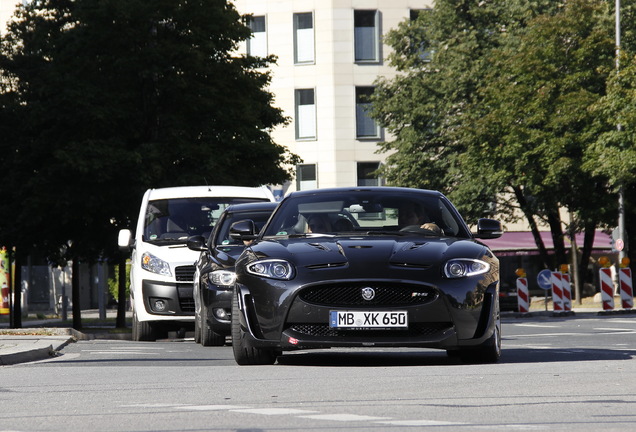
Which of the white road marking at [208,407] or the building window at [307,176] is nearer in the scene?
the white road marking at [208,407]

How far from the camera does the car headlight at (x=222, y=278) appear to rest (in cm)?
1580

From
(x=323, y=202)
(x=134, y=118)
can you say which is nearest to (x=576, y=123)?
(x=134, y=118)

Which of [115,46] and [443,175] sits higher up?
[115,46]

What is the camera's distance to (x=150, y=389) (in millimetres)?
9859

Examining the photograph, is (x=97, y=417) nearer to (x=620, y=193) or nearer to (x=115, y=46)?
(x=115, y=46)

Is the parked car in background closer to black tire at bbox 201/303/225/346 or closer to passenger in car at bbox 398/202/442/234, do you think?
black tire at bbox 201/303/225/346

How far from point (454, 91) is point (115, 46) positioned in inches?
795

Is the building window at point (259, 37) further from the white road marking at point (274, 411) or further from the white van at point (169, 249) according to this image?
the white road marking at point (274, 411)

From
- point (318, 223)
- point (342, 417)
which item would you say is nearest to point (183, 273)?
point (318, 223)

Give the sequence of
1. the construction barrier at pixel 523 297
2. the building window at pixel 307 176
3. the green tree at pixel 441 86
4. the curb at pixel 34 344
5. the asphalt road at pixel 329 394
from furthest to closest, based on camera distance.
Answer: the building window at pixel 307 176 → the green tree at pixel 441 86 → the construction barrier at pixel 523 297 → the curb at pixel 34 344 → the asphalt road at pixel 329 394

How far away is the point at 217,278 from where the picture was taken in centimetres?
1592

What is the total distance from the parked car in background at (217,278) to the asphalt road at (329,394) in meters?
1.76

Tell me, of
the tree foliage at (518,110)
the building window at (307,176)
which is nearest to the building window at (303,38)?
the building window at (307,176)

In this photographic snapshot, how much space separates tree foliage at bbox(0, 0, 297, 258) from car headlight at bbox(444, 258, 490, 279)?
70.7 ft
